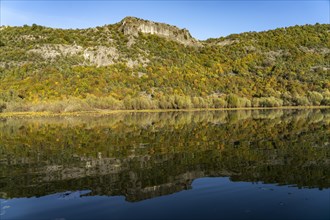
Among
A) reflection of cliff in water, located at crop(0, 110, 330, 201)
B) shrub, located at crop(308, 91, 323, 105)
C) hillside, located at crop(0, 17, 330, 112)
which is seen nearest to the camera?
reflection of cliff in water, located at crop(0, 110, 330, 201)

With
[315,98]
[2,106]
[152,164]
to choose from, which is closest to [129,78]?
[2,106]

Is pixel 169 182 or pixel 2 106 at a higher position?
pixel 2 106

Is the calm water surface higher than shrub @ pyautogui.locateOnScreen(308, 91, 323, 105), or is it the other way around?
shrub @ pyautogui.locateOnScreen(308, 91, 323, 105)

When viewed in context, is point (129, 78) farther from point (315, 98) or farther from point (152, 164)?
point (152, 164)

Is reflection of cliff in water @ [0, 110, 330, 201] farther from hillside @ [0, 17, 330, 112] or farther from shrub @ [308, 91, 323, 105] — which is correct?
shrub @ [308, 91, 323, 105]

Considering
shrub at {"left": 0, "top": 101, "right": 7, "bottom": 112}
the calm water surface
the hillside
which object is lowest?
the calm water surface

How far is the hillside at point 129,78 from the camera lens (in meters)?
128

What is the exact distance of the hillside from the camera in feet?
421

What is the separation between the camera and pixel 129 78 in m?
157

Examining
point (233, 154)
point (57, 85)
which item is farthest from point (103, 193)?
point (57, 85)

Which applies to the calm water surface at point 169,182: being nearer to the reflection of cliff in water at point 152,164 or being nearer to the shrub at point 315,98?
the reflection of cliff in water at point 152,164

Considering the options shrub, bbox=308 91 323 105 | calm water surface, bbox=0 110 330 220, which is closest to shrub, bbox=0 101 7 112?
calm water surface, bbox=0 110 330 220

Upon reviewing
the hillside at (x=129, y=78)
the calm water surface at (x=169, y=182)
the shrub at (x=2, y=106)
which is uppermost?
the hillside at (x=129, y=78)

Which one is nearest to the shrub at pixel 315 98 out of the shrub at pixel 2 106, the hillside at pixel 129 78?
the hillside at pixel 129 78
